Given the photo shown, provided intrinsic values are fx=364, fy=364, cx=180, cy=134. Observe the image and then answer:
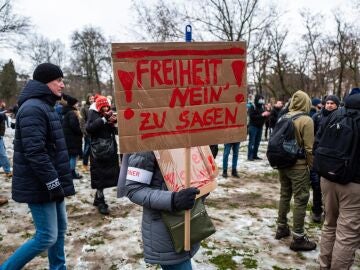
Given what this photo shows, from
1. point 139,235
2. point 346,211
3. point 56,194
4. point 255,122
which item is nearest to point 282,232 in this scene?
point 346,211

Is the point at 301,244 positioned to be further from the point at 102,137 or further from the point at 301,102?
the point at 102,137

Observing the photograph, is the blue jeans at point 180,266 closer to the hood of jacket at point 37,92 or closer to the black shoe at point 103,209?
the hood of jacket at point 37,92

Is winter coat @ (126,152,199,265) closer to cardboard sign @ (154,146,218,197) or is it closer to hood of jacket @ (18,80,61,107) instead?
cardboard sign @ (154,146,218,197)

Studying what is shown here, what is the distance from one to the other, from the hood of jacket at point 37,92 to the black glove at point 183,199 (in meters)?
1.57

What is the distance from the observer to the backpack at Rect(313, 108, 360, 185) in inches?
123

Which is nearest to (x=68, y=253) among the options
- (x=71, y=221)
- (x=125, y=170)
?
(x=71, y=221)

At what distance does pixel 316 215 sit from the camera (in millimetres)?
5027

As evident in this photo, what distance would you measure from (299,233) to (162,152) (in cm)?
264

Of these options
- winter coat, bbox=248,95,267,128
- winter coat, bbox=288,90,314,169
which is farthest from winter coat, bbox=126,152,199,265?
winter coat, bbox=248,95,267,128

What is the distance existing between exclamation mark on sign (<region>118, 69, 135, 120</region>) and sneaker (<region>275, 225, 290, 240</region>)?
314cm

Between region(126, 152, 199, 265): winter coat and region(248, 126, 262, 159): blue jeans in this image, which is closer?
region(126, 152, 199, 265): winter coat

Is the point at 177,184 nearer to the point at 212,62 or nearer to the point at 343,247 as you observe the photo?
the point at 212,62

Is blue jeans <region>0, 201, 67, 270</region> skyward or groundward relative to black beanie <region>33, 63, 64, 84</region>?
groundward

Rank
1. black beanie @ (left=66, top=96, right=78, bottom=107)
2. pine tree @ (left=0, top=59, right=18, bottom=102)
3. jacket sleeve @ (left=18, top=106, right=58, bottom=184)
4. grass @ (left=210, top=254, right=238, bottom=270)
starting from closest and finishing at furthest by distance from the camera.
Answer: jacket sleeve @ (left=18, top=106, right=58, bottom=184) → grass @ (left=210, top=254, right=238, bottom=270) → black beanie @ (left=66, top=96, right=78, bottom=107) → pine tree @ (left=0, top=59, right=18, bottom=102)
